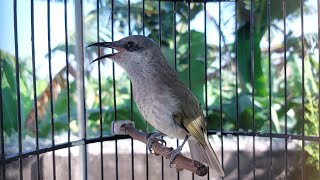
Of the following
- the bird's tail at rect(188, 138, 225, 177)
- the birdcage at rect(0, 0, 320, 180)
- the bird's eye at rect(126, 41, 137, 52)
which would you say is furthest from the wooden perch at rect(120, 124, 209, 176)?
the birdcage at rect(0, 0, 320, 180)

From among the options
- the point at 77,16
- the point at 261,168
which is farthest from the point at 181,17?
the point at 261,168

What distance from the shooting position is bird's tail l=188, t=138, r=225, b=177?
167cm

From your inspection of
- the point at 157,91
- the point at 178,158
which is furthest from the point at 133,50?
Answer: the point at 178,158

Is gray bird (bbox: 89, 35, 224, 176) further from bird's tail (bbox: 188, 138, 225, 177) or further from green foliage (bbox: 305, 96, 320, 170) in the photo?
green foliage (bbox: 305, 96, 320, 170)

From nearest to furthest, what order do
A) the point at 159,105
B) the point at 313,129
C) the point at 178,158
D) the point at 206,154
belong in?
the point at 178,158, the point at 159,105, the point at 206,154, the point at 313,129

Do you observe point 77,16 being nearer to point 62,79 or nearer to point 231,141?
point 62,79

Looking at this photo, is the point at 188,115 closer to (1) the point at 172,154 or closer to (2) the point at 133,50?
(1) the point at 172,154

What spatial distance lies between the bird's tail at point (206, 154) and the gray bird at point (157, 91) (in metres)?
0.06

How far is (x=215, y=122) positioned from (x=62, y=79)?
109 centimetres

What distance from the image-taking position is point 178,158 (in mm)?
1361

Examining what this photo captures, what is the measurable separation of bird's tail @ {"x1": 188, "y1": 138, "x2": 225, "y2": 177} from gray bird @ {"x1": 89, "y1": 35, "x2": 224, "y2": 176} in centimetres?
6

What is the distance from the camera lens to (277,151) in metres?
2.80

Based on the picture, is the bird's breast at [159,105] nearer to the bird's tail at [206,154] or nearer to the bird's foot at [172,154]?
the bird's foot at [172,154]

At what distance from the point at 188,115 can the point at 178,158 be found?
0.77 ft
